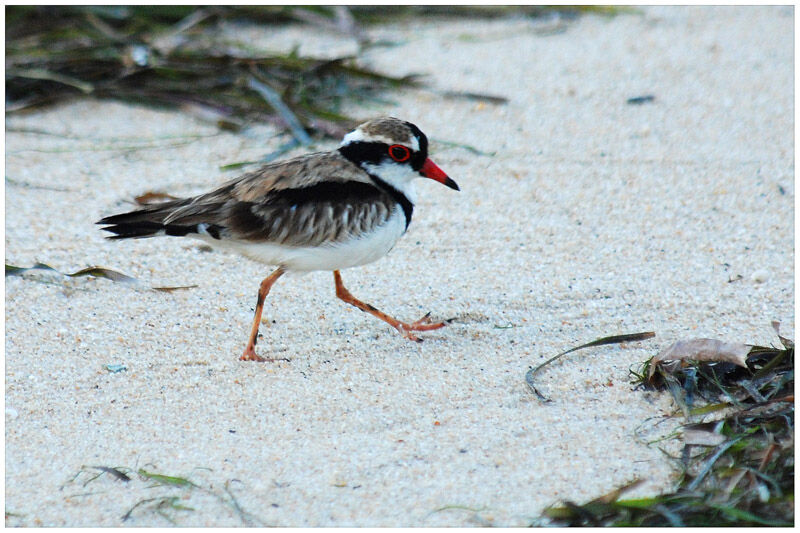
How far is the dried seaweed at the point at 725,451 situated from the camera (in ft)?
10.1

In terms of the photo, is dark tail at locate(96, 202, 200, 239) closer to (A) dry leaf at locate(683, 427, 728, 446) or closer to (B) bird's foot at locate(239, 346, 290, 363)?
(B) bird's foot at locate(239, 346, 290, 363)

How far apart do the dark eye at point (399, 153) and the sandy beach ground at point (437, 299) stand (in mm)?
772

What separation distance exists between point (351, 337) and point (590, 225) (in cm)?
171

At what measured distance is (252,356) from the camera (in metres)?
4.28

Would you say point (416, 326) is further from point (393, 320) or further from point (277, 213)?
point (277, 213)

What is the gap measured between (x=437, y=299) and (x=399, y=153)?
32.0 inches

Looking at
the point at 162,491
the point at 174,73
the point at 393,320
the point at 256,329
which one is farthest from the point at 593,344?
the point at 174,73

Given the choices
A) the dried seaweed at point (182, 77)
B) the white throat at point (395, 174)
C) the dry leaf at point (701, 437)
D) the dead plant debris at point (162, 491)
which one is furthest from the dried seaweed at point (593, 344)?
the dried seaweed at point (182, 77)

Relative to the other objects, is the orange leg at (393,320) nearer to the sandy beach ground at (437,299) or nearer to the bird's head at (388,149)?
the sandy beach ground at (437,299)

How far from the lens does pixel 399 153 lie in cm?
454

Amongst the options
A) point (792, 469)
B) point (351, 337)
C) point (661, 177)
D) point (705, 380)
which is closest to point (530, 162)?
point (661, 177)

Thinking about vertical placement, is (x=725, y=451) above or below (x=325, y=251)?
below

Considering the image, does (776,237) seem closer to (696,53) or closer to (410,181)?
(410,181)

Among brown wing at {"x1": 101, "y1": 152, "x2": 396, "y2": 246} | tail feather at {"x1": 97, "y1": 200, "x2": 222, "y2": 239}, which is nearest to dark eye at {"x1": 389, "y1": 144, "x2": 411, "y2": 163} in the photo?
brown wing at {"x1": 101, "y1": 152, "x2": 396, "y2": 246}
